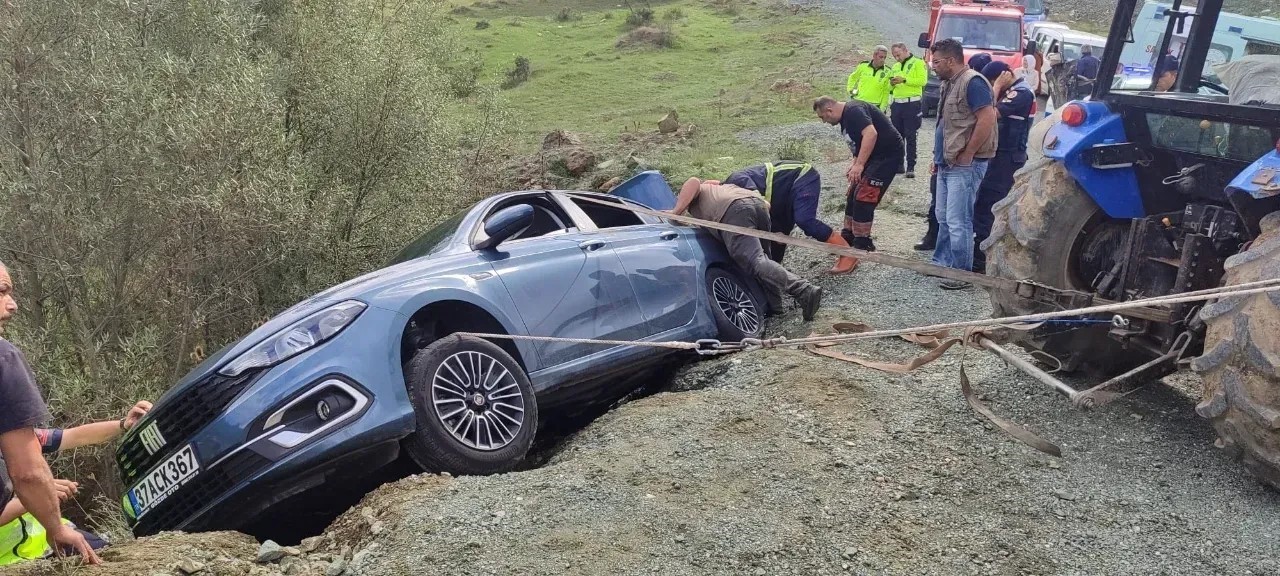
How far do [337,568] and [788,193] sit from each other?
5273mm

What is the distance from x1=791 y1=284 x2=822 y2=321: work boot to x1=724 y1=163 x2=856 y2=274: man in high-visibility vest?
795 mm

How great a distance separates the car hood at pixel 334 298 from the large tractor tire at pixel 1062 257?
315 cm

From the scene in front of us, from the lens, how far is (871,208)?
28.5ft

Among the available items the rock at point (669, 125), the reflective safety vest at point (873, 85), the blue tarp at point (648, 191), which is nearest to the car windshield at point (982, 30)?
the rock at point (669, 125)

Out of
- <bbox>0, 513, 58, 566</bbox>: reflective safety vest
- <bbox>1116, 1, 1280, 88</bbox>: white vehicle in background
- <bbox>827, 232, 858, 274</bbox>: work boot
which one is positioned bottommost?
<bbox>827, 232, 858, 274</bbox>: work boot

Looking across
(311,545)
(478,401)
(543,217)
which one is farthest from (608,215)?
(311,545)

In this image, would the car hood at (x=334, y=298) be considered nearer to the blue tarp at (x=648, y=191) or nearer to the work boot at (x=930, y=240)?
the blue tarp at (x=648, y=191)

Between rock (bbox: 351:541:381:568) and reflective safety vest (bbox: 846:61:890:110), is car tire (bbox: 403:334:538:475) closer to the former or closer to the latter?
rock (bbox: 351:541:381:568)

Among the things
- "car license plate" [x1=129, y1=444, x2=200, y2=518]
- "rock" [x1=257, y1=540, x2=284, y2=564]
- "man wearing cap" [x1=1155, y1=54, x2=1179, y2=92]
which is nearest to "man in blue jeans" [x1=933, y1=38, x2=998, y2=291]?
"man wearing cap" [x1=1155, y1=54, x2=1179, y2=92]

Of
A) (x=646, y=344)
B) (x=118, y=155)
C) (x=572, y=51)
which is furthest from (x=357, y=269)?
(x=572, y=51)

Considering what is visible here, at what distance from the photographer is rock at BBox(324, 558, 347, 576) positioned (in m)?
3.76

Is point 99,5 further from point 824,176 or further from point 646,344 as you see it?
point 824,176

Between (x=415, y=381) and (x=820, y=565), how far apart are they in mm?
2055

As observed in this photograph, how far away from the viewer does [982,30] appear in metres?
19.1
